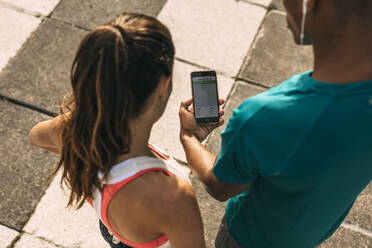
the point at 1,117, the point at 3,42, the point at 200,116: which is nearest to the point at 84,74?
the point at 200,116

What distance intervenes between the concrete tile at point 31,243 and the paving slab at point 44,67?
1.18 metres

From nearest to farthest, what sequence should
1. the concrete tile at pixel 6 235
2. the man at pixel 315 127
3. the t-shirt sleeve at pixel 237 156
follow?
the man at pixel 315 127 < the t-shirt sleeve at pixel 237 156 < the concrete tile at pixel 6 235

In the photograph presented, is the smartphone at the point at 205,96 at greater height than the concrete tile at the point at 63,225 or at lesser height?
greater

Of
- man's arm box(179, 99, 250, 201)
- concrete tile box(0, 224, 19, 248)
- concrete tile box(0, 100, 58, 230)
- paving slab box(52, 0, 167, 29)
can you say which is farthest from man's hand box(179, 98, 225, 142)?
paving slab box(52, 0, 167, 29)

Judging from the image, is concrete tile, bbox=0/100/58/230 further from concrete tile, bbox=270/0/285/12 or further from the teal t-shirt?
concrete tile, bbox=270/0/285/12

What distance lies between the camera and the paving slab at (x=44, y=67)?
3768 millimetres

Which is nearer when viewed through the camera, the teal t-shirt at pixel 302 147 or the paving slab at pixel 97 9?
the teal t-shirt at pixel 302 147

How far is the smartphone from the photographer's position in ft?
7.83

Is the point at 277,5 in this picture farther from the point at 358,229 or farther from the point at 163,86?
the point at 163,86

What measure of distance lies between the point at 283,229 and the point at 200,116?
85cm

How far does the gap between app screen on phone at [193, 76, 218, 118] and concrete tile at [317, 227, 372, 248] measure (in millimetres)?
1573

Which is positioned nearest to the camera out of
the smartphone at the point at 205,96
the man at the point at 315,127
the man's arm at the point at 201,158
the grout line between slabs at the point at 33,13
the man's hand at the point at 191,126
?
the man at the point at 315,127

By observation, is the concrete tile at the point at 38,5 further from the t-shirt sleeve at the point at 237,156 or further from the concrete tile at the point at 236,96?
the t-shirt sleeve at the point at 237,156

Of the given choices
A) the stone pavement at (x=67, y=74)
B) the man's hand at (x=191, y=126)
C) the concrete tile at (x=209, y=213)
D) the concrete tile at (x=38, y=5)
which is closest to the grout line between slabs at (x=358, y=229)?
the stone pavement at (x=67, y=74)
